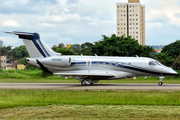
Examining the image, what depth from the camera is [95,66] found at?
3531 cm

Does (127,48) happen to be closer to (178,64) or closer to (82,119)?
(178,64)

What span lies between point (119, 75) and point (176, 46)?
72376 mm

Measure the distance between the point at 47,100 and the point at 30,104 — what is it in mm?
1832

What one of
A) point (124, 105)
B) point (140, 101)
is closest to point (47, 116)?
point (124, 105)

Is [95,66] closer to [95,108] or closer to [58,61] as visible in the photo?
[58,61]

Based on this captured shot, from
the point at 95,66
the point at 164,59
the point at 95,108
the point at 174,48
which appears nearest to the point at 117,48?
the point at 164,59

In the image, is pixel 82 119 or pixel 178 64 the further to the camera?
pixel 178 64

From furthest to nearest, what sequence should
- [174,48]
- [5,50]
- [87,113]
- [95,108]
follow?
[5,50], [174,48], [95,108], [87,113]

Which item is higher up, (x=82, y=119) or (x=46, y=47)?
(x=46, y=47)

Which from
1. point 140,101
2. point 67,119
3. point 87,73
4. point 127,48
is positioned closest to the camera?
point 67,119

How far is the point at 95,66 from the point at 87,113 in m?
20.3

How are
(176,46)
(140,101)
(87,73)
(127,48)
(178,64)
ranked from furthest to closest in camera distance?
(176,46) < (127,48) < (178,64) < (87,73) < (140,101)

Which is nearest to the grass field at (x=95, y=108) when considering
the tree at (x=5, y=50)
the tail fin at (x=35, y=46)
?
the tail fin at (x=35, y=46)

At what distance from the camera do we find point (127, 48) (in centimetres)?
6762
